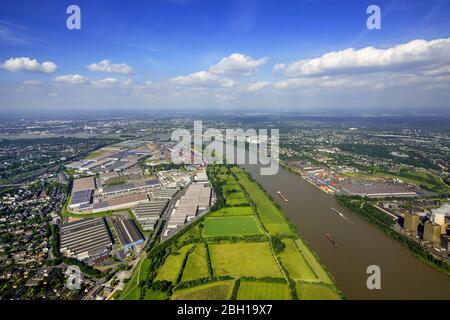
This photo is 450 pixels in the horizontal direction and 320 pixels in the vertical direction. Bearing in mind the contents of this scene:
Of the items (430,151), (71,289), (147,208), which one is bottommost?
(71,289)

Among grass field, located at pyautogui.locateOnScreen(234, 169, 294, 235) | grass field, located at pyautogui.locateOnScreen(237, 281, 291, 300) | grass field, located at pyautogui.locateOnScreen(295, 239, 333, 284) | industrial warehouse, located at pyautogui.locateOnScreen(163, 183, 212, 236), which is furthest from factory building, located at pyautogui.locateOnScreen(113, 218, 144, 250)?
grass field, located at pyautogui.locateOnScreen(295, 239, 333, 284)

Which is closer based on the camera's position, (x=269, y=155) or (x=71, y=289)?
(x=71, y=289)

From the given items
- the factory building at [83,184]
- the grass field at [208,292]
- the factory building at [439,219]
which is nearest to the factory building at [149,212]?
the grass field at [208,292]

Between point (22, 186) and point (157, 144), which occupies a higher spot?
point (157, 144)

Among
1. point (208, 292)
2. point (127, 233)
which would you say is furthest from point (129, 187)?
point (208, 292)

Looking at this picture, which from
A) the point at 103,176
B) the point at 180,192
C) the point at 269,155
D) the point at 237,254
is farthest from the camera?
the point at 269,155

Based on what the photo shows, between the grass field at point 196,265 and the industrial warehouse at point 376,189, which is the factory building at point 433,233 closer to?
the industrial warehouse at point 376,189
